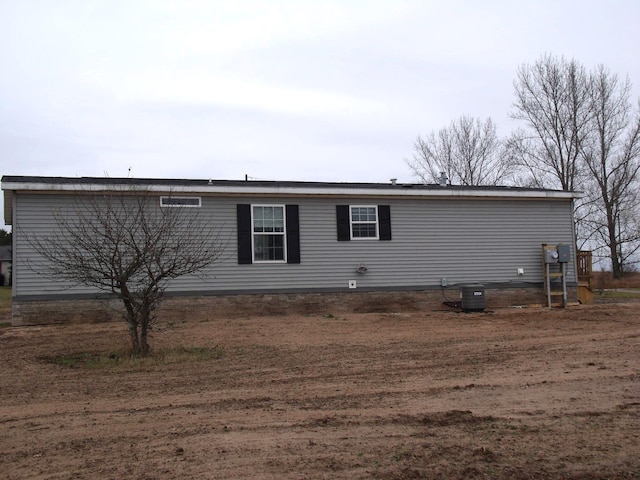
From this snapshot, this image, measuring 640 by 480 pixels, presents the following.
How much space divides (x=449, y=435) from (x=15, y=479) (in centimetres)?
310

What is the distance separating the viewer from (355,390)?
21.0 feet

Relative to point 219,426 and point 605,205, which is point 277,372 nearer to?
point 219,426

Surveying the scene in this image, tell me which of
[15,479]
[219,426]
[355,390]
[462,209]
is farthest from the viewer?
[462,209]

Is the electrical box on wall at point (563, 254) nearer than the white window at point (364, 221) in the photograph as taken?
No

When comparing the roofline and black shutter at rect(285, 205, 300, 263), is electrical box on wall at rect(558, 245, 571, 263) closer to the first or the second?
the roofline

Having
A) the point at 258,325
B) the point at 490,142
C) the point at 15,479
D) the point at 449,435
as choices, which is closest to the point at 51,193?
the point at 258,325

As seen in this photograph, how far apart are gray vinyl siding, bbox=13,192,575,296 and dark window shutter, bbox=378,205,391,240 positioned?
146 millimetres

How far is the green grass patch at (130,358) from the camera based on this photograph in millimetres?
8023

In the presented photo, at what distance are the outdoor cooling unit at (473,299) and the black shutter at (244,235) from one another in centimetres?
540

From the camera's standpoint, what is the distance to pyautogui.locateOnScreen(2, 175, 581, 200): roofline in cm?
1306

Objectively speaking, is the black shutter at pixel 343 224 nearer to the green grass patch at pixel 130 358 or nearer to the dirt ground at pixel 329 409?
the dirt ground at pixel 329 409

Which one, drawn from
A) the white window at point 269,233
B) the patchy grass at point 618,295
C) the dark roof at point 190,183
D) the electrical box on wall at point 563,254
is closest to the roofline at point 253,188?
the dark roof at point 190,183

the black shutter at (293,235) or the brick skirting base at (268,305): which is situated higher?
the black shutter at (293,235)

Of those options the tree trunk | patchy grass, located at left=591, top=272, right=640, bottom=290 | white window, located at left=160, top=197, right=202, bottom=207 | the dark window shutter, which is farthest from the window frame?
A: patchy grass, located at left=591, top=272, right=640, bottom=290
